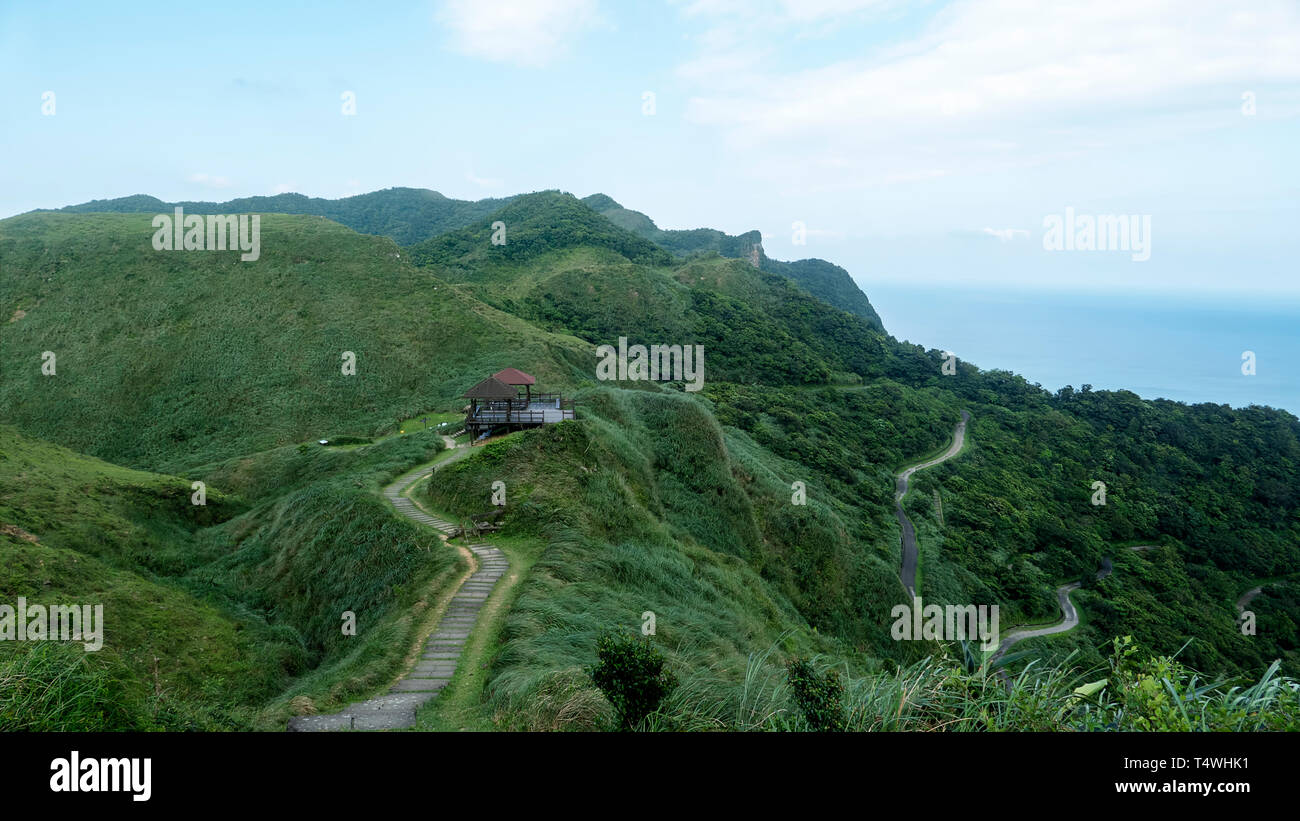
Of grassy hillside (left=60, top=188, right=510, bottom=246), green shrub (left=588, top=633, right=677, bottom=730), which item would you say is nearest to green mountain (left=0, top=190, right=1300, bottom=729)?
green shrub (left=588, top=633, right=677, bottom=730)

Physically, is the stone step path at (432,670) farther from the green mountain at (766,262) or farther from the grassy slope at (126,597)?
the green mountain at (766,262)

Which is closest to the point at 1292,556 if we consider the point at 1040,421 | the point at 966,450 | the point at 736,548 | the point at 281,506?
the point at 1040,421

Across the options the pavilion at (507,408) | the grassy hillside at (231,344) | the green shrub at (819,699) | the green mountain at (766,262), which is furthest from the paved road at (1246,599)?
the green mountain at (766,262)

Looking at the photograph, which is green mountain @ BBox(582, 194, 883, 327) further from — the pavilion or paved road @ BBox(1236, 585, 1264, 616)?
the pavilion

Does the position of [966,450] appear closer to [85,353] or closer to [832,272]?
[85,353]

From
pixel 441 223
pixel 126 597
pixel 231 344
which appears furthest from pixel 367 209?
pixel 126 597
